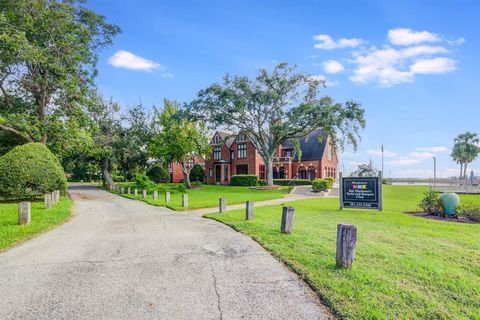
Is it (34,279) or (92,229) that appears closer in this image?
(34,279)

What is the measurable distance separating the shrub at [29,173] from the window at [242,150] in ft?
95.3

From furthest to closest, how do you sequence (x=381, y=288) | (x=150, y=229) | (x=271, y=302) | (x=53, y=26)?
(x=53, y=26), (x=150, y=229), (x=381, y=288), (x=271, y=302)

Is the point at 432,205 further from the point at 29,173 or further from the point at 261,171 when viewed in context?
the point at 261,171

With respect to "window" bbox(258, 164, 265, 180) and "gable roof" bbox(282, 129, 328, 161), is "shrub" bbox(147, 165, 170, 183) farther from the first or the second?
"gable roof" bbox(282, 129, 328, 161)

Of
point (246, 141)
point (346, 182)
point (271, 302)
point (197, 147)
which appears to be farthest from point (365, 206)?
point (246, 141)

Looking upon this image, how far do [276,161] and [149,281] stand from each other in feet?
138

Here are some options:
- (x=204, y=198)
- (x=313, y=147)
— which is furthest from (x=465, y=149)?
(x=204, y=198)

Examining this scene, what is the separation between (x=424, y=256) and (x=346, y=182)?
405 inches

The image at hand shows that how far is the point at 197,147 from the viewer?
3847 centimetres

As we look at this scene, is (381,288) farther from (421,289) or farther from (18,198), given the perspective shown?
(18,198)

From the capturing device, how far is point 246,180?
41469 millimetres

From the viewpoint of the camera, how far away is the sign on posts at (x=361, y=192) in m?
16.0

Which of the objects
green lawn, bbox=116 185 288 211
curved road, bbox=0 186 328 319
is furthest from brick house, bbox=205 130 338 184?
curved road, bbox=0 186 328 319

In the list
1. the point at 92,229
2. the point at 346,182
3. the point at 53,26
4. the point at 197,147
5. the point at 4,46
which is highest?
the point at 53,26
